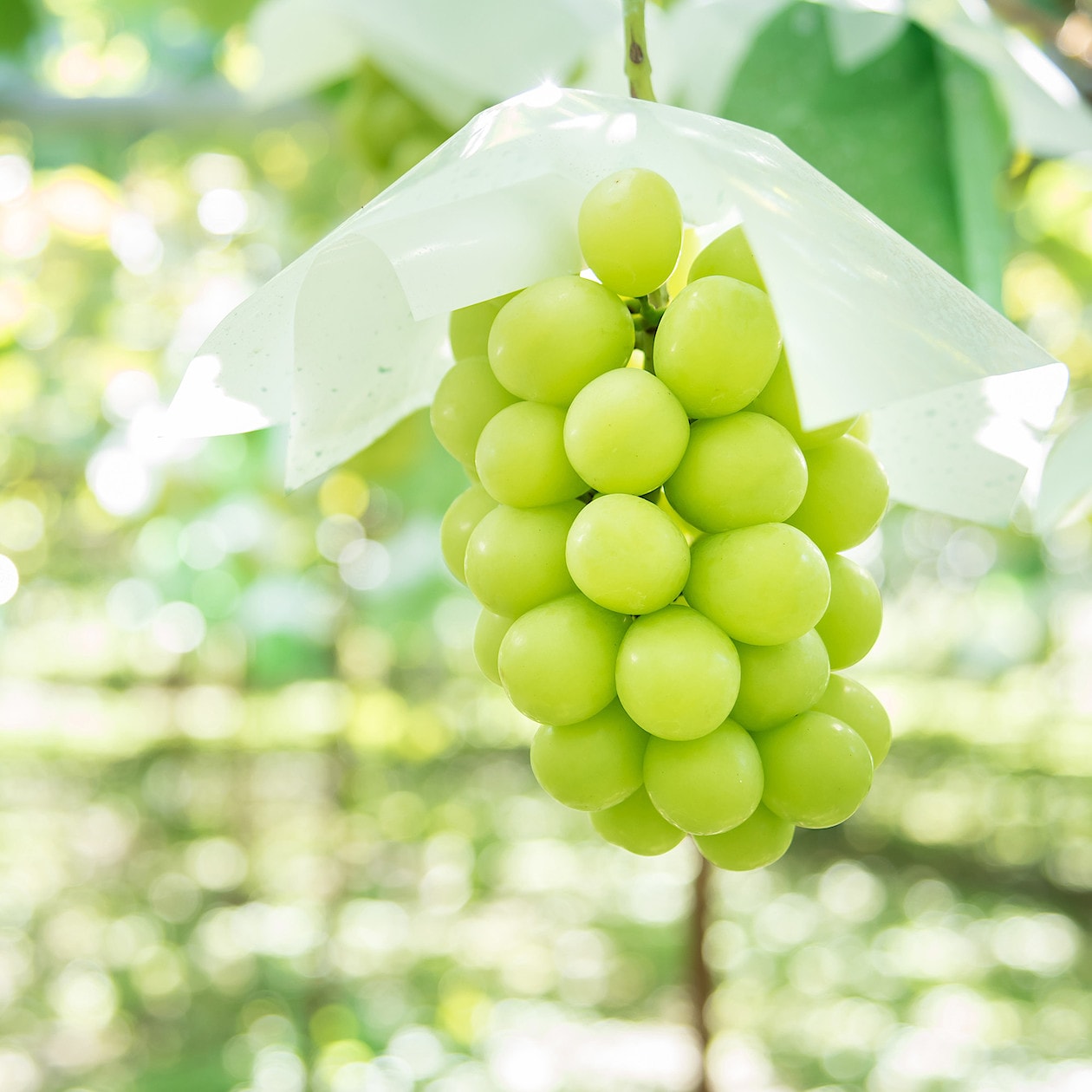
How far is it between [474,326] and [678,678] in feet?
0.58

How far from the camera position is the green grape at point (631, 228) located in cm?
36

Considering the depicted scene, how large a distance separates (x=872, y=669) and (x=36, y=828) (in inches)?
178

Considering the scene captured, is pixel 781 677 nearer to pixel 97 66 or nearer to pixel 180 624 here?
pixel 97 66

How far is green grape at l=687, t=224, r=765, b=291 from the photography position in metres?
0.38

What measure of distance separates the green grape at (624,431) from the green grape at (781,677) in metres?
0.08

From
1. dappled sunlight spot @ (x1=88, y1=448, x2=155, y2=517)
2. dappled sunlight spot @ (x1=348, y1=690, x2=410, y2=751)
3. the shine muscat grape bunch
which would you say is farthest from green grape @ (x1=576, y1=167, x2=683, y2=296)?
dappled sunlight spot @ (x1=348, y1=690, x2=410, y2=751)

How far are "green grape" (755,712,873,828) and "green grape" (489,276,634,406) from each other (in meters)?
0.16

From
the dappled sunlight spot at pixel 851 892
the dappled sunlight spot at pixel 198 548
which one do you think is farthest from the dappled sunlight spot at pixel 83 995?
the dappled sunlight spot at pixel 851 892

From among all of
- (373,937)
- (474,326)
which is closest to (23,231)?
(474,326)

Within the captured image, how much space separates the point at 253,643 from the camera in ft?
7.22

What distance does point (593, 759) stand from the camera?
39 centimetres

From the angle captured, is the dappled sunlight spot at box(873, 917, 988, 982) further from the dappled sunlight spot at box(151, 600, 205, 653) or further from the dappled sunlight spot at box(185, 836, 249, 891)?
the dappled sunlight spot at box(151, 600, 205, 653)

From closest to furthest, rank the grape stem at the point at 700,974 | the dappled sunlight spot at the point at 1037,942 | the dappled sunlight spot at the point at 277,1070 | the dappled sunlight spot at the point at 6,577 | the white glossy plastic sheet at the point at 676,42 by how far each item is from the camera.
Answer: the white glossy plastic sheet at the point at 676,42
the grape stem at the point at 700,974
the dappled sunlight spot at the point at 277,1070
the dappled sunlight spot at the point at 1037,942
the dappled sunlight spot at the point at 6,577

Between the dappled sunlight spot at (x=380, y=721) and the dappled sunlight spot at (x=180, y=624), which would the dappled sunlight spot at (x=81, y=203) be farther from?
the dappled sunlight spot at (x=380, y=721)
